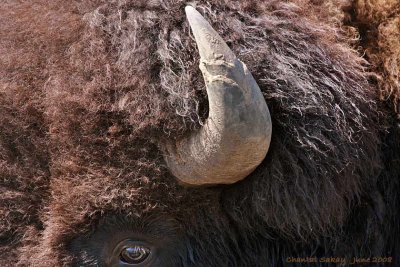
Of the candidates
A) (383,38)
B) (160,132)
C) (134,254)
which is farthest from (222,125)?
(383,38)

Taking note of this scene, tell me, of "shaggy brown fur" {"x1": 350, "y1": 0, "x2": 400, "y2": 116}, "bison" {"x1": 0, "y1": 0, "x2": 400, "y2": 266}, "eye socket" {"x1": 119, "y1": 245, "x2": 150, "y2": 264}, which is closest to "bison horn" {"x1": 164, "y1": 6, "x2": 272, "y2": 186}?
"bison" {"x1": 0, "y1": 0, "x2": 400, "y2": 266}

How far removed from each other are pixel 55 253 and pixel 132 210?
373 mm

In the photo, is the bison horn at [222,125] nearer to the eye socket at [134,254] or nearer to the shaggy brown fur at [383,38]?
the eye socket at [134,254]

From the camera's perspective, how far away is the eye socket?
260 centimetres

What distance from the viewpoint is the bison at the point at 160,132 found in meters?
2.40

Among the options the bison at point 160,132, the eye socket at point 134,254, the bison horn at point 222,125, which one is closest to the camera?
the bison horn at point 222,125

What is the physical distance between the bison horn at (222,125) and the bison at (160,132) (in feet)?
0.03

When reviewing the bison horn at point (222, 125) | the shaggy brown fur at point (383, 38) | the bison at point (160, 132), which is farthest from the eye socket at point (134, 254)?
the shaggy brown fur at point (383, 38)

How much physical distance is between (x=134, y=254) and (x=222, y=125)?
79cm

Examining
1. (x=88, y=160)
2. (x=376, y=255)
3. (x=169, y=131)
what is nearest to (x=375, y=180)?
(x=376, y=255)

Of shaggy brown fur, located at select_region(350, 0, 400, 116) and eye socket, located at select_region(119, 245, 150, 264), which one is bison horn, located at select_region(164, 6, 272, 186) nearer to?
eye socket, located at select_region(119, 245, 150, 264)

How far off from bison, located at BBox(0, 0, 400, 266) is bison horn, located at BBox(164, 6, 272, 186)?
10mm

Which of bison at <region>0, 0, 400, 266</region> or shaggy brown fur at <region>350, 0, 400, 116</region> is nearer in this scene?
bison at <region>0, 0, 400, 266</region>

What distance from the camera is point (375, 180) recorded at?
2736 millimetres
